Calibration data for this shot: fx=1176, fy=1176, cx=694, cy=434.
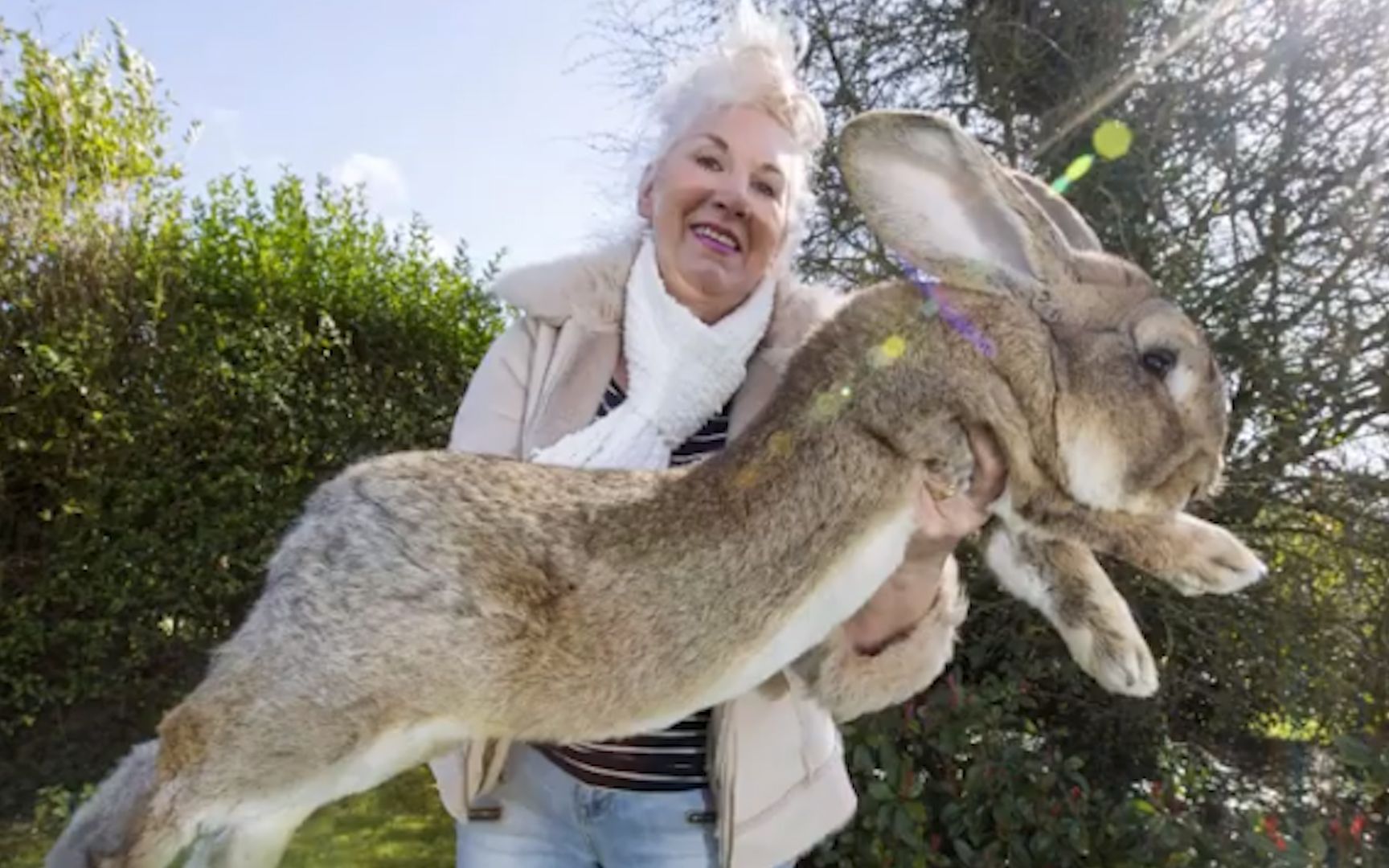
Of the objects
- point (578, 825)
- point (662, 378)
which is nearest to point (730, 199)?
point (662, 378)

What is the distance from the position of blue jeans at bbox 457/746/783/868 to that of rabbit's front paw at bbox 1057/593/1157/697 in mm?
890

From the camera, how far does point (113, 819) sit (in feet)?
6.44

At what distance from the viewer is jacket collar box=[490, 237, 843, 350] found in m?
2.82

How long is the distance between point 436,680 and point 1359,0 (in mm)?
4547

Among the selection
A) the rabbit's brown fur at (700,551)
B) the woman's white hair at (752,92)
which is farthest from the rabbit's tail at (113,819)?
the woman's white hair at (752,92)

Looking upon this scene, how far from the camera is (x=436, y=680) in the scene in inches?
74.4

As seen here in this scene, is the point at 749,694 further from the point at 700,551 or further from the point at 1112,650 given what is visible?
the point at 1112,650

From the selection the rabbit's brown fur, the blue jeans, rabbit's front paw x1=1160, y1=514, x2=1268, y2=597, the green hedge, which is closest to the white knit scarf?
the rabbit's brown fur

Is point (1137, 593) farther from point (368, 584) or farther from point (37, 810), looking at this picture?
point (37, 810)

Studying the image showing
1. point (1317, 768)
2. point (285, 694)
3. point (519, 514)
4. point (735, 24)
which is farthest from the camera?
point (1317, 768)

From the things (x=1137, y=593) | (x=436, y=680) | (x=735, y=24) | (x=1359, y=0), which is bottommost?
(x=1137, y=593)

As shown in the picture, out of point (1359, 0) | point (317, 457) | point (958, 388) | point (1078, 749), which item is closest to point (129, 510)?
point (317, 457)

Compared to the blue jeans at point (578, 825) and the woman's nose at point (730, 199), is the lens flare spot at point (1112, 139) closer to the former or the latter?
the woman's nose at point (730, 199)

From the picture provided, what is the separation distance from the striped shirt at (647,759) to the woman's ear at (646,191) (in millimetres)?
789
